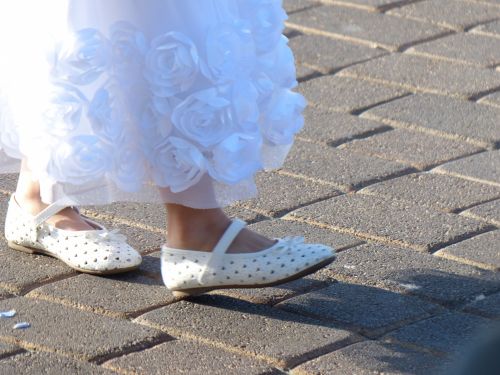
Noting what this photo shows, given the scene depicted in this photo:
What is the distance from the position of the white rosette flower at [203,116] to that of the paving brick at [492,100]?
5.01 ft

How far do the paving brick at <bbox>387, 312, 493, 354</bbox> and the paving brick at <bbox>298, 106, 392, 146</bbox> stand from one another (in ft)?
3.59

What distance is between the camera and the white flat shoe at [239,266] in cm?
222

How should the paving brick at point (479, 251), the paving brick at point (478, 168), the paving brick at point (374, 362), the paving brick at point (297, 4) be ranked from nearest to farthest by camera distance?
the paving brick at point (374, 362) → the paving brick at point (479, 251) → the paving brick at point (478, 168) → the paving brick at point (297, 4)

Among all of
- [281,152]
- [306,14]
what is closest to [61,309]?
[281,152]

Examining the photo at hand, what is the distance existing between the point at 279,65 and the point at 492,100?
54.5 inches

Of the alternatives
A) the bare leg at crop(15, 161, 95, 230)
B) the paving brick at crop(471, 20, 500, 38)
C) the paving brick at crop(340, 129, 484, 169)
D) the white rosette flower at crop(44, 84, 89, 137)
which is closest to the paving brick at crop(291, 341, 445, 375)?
the white rosette flower at crop(44, 84, 89, 137)

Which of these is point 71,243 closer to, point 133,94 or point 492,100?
point 133,94

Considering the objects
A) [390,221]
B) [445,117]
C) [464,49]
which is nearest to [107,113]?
[390,221]

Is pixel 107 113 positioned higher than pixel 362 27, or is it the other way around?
pixel 107 113

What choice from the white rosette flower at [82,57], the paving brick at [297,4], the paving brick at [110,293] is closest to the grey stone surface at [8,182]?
the paving brick at [110,293]

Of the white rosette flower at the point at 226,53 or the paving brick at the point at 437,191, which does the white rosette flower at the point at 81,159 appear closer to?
the white rosette flower at the point at 226,53

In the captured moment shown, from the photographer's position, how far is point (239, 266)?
2.24 metres

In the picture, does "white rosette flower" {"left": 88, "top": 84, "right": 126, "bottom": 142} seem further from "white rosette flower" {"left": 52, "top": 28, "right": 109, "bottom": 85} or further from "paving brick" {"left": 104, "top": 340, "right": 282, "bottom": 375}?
"paving brick" {"left": 104, "top": 340, "right": 282, "bottom": 375}

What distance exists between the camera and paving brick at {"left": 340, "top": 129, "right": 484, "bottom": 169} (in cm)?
307
